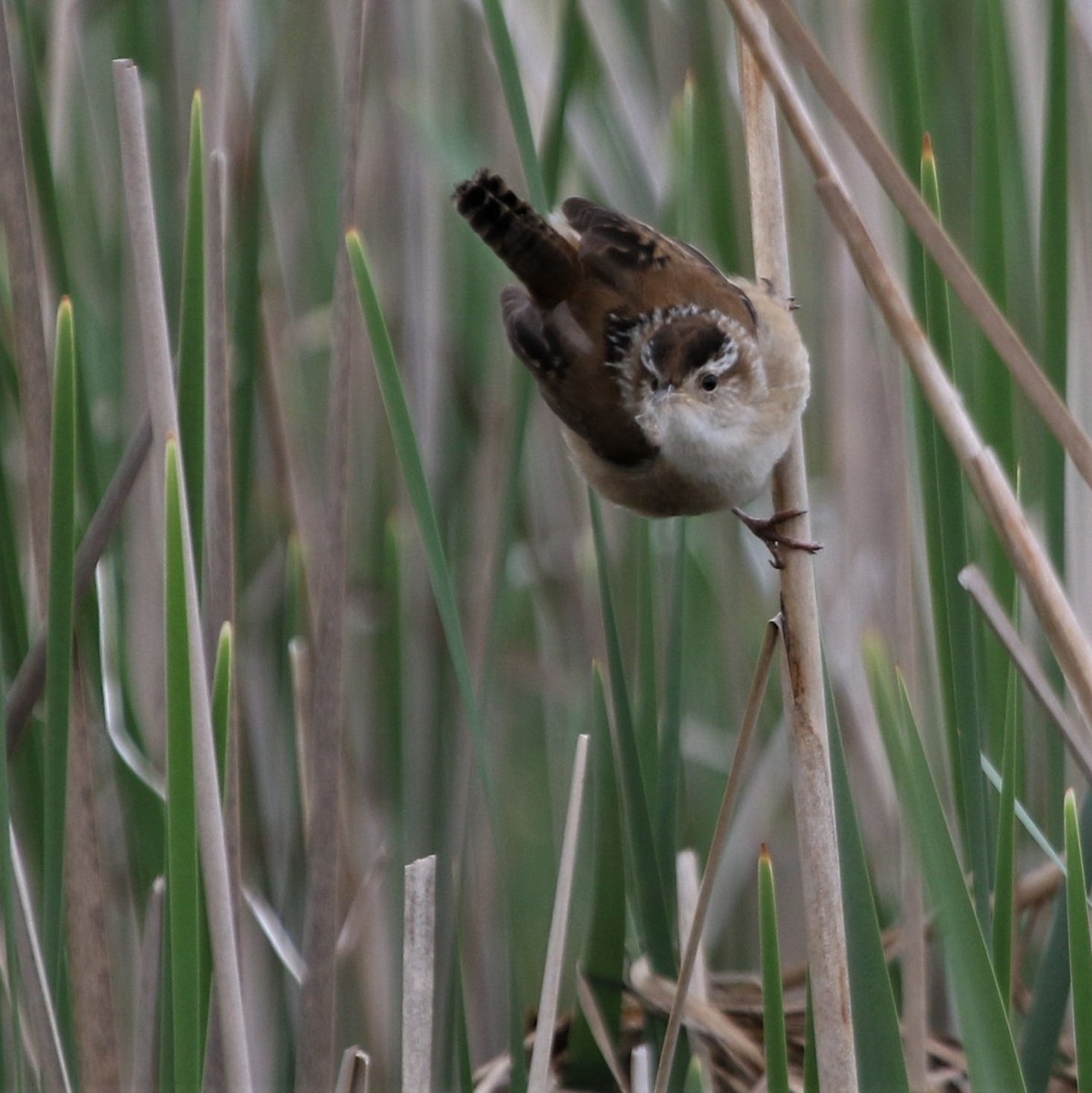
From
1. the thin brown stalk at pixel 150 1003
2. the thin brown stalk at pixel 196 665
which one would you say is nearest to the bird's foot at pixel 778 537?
the thin brown stalk at pixel 196 665

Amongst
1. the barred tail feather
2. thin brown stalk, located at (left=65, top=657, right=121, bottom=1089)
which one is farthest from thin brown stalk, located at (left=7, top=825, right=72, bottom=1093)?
the barred tail feather

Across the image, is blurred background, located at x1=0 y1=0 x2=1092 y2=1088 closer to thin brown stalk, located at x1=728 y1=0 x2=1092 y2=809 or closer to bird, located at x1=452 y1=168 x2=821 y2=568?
bird, located at x1=452 y1=168 x2=821 y2=568

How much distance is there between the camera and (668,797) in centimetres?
145

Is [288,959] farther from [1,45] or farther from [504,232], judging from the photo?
[1,45]

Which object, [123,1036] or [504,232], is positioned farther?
[123,1036]

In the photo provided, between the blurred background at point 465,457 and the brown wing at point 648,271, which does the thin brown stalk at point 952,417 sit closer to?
the blurred background at point 465,457

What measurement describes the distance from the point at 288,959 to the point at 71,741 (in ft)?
1.43

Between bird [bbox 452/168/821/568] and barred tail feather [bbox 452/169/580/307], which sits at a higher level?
barred tail feather [bbox 452/169/580/307]

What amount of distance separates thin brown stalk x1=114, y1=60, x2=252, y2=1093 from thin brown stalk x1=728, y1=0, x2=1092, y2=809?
0.51 metres

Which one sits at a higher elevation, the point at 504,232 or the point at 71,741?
the point at 504,232

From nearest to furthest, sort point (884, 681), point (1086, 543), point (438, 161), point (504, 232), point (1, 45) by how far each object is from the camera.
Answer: point (884, 681) < point (1, 45) < point (504, 232) < point (438, 161) < point (1086, 543)

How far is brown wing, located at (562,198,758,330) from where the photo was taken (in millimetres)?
1842

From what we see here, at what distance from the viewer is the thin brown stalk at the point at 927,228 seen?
1037 millimetres

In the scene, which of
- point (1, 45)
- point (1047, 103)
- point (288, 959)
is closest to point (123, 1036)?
point (288, 959)
